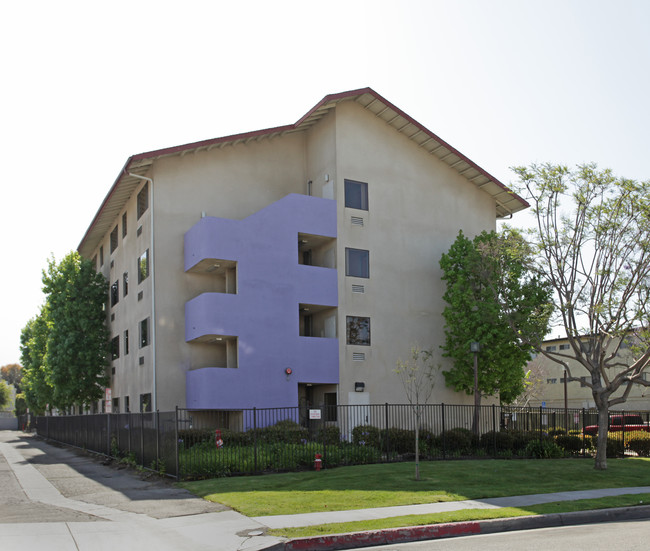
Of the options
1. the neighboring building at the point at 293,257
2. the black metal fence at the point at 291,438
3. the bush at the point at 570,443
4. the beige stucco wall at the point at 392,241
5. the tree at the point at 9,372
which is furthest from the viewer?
the tree at the point at 9,372

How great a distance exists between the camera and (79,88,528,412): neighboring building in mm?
31250

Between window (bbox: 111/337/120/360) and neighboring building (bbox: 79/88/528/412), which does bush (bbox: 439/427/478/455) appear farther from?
window (bbox: 111/337/120/360)

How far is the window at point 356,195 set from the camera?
34.2 m

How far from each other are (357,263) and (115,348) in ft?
54.1

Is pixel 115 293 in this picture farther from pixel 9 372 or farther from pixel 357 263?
pixel 9 372

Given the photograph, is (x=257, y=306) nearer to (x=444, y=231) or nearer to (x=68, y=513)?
(x=444, y=231)

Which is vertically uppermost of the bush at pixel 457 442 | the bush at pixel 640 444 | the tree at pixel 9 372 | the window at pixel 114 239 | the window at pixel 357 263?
the window at pixel 114 239

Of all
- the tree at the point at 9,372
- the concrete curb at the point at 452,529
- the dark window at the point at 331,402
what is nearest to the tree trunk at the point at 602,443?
the concrete curb at the point at 452,529

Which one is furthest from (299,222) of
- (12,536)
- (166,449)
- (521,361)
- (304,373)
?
(12,536)

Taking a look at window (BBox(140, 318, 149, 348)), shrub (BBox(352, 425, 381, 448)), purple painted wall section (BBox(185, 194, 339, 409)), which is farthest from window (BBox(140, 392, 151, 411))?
shrub (BBox(352, 425, 381, 448))

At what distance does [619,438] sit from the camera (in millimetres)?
29969

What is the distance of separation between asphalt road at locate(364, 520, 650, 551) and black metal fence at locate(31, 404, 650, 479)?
6.96m

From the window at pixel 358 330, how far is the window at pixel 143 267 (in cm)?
973

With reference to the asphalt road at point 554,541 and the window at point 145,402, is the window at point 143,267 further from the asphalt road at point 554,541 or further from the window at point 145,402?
the asphalt road at point 554,541
